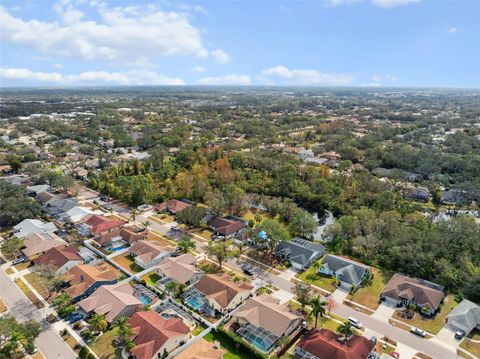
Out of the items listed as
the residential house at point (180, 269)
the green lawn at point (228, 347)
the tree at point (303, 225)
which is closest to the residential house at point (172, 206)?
the residential house at point (180, 269)

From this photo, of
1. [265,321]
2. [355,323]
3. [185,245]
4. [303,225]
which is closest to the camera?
[265,321]

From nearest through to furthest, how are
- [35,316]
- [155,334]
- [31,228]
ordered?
[155,334] → [35,316] → [31,228]

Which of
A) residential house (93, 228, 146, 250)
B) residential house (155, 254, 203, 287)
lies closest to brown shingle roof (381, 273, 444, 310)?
residential house (155, 254, 203, 287)

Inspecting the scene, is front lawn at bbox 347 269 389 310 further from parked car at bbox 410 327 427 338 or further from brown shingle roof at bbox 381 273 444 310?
parked car at bbox 410 327 427 338

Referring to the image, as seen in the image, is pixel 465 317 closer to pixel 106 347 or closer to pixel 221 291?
pixel 221 291

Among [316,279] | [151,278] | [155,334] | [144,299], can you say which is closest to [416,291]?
[316,279]

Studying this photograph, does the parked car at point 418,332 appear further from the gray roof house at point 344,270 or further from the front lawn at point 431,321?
the gray roof house at point 344,270
